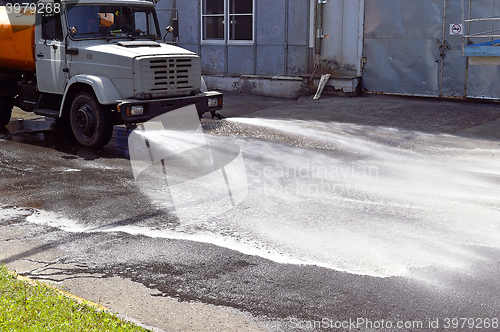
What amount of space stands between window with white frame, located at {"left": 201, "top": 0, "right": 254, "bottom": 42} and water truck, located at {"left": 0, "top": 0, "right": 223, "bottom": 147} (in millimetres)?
7583

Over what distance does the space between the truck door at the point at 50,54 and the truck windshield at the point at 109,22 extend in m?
0.36

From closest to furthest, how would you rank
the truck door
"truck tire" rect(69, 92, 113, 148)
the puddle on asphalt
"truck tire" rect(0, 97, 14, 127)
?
1. the puddle on asphalt
2. "truck tire" rect(69, 92, 113, 148)
3. the truck door
4. "truck tire" rect(0, 97, 14, 127)

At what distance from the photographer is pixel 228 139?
11625 mm

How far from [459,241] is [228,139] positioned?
641 cm

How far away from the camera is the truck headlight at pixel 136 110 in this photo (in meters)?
9.98

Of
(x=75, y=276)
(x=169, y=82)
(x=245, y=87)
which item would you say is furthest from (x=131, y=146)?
(x=245, y=87)

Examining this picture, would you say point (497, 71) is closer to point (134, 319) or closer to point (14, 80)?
point (14, 80)

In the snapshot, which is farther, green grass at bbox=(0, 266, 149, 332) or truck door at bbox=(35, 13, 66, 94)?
truck door at bbox=(35, 13, 66, 94)

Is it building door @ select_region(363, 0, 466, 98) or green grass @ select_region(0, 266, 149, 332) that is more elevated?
building door @ select_region(363, 0, 466, 98)

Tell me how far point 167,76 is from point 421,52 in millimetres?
8072

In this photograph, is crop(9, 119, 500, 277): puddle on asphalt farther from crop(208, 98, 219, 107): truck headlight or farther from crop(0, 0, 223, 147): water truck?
crop(0, 0, 223, 147): water truck

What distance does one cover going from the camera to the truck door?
11016mm

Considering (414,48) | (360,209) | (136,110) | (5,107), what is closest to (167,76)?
(136,110)

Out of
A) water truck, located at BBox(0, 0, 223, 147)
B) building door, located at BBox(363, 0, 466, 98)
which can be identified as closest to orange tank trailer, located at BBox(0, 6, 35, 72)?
water truck, located at BBox(0, 0, 223, 147)
